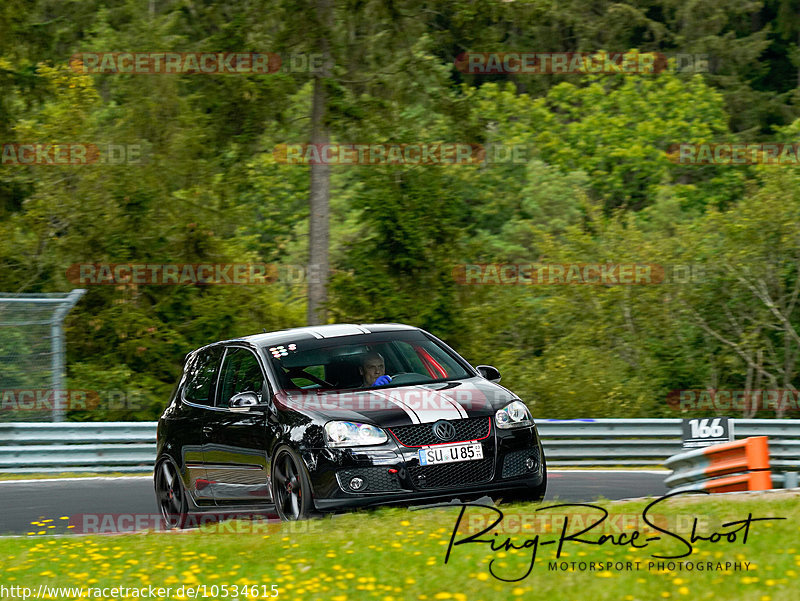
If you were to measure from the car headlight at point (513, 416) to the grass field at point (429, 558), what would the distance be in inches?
24.4

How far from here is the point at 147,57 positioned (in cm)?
3106

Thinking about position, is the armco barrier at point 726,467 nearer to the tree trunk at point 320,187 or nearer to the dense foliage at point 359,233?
the dense foliage at point 359,233

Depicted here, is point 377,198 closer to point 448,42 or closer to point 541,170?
point 448,42

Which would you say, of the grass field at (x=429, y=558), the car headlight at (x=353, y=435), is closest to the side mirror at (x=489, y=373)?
the grass field at (x=429, y=558)

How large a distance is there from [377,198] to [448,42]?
3802mm

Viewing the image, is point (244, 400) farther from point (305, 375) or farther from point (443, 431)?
point (443, 431)

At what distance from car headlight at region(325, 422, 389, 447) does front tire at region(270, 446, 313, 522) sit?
12.4 inches

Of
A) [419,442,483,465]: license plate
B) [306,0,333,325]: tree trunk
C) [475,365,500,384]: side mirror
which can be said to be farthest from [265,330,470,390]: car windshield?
[306,0,333,325]: tree trunk

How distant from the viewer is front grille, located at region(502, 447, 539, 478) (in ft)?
30.9

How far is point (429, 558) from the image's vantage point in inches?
310

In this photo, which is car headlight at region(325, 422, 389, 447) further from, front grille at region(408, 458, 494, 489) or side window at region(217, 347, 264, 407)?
side window at region(217, 347, 264, 407)

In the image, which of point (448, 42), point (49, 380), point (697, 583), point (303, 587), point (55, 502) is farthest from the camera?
point (448, 42)

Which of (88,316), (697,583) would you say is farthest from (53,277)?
(697,583)

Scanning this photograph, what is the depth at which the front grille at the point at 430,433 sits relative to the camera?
9.13m
